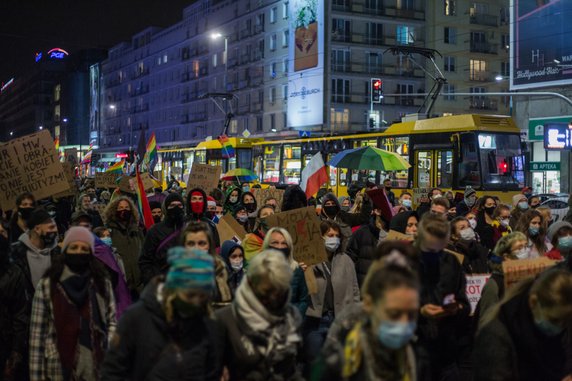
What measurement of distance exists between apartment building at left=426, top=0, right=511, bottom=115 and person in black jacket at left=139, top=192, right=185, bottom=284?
180 feet

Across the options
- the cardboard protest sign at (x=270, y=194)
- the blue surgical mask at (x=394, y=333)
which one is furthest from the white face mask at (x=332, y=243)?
the cardboard protest sign at (x=270, y=194)

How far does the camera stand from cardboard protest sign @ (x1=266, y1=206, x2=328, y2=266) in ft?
23.1

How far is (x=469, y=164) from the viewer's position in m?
20.6

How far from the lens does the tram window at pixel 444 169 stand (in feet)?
68.9

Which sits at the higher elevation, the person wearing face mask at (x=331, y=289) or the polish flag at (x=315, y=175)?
the polish flag at (x=315, y=175)

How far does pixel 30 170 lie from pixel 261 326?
6854mm

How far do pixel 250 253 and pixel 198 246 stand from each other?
229 cm

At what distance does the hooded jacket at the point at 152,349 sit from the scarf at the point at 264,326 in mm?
261

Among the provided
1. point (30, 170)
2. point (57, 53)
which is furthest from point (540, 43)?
point (57, 53)

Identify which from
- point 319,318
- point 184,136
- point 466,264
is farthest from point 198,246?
point 184,136

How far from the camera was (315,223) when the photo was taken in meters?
7.26

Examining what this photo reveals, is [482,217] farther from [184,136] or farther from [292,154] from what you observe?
[184,136]

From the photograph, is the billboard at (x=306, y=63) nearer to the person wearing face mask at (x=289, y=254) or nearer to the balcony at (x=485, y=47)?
the balcony at (x=485, y=47)

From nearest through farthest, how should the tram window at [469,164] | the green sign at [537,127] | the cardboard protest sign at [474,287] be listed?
the cardboard protest sign at [474,287] → the tram window at [469,164] → the green sign at [537,127]
